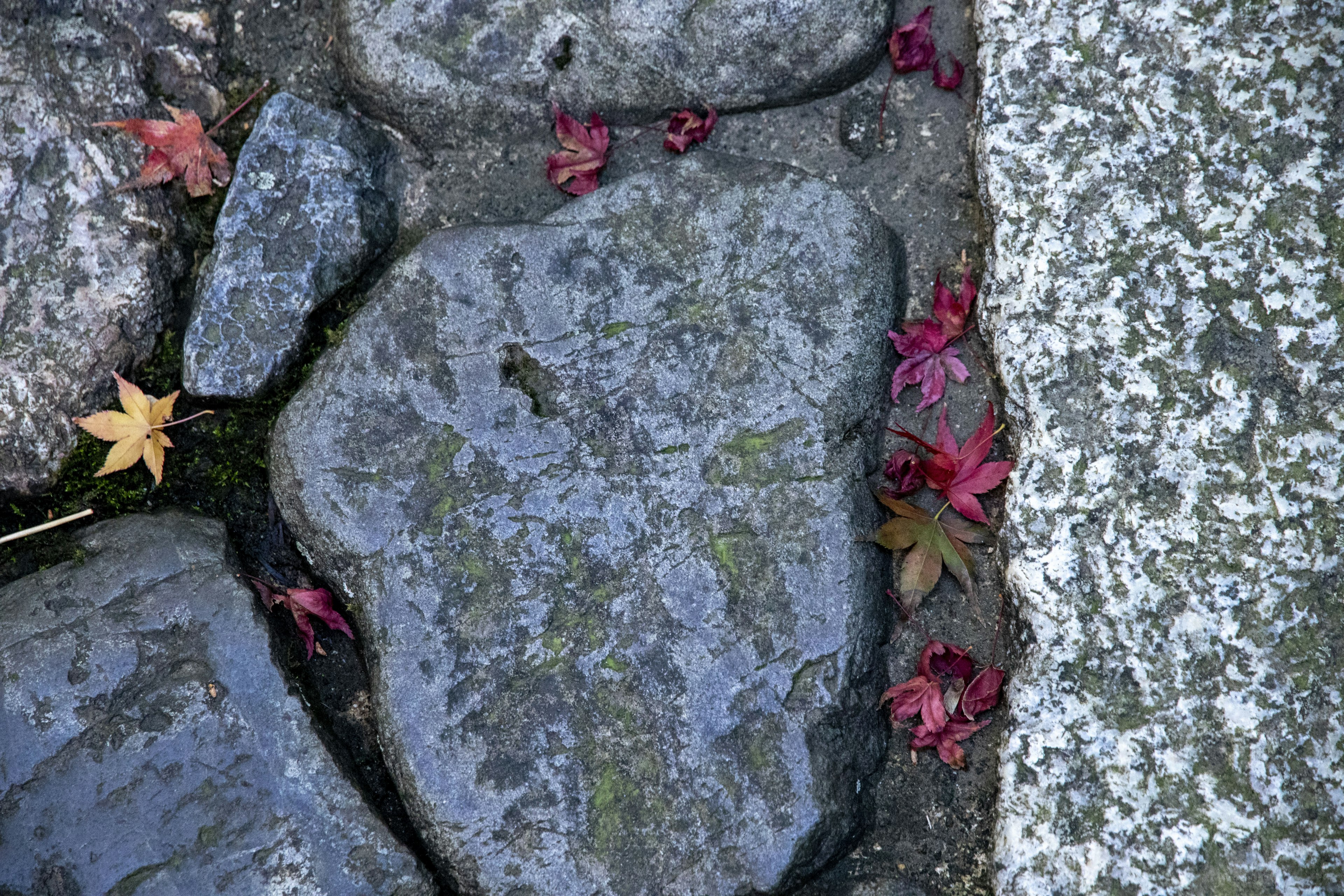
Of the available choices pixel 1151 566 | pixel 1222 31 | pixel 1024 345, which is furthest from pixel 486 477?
pixel 1222 31

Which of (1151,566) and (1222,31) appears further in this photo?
(1222,31)

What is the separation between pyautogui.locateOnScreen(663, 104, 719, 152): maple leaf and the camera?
7.57 feet

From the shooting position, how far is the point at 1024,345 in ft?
6.59

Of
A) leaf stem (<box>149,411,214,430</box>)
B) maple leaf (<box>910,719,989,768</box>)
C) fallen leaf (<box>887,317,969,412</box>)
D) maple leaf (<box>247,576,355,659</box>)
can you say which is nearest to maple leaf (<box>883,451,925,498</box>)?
fallen leaf (<box>887,317,969,412</box>)

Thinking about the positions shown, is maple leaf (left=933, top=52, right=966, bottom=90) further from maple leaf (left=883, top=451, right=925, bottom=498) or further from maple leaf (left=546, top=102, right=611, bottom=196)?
maple leaf (left=883, top=451, right=925, bottom=498)

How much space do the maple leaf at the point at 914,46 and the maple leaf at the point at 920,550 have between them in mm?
1141

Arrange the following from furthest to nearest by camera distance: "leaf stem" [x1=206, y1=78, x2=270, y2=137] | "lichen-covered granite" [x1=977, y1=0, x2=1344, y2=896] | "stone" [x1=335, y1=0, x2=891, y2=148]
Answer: "leaf stem" [x1=206, y1=78, x2=270, y2=137] < "stone" [x1=335, y1=0, x2=891, y2=148] < "lichen-covered granite" [x1=977, y1=0, x2=1344, y2=896]

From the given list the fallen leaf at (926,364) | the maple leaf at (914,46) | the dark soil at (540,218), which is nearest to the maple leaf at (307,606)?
the dark soil at (540,218)

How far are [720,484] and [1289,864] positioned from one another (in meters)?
1.33

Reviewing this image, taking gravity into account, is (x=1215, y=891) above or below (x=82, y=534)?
below

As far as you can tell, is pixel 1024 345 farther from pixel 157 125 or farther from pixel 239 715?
pixel 157 125

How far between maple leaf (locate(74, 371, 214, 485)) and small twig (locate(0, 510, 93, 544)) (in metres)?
0.10

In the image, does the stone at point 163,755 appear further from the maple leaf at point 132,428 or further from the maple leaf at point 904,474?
the maple leaf at point 904,474

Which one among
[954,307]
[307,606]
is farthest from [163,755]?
[954,307]
